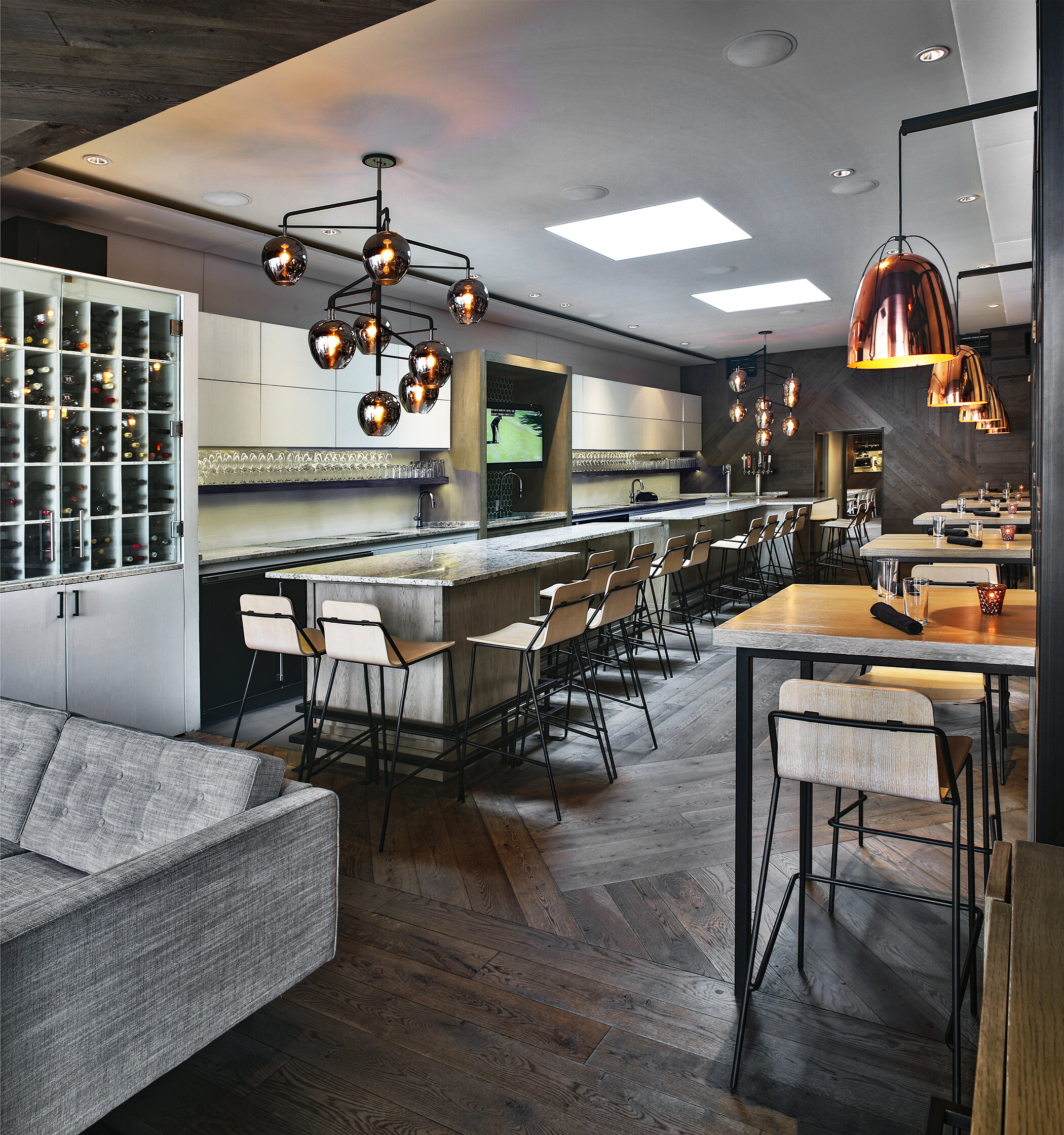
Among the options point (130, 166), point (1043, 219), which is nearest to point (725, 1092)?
point (1043, 219)

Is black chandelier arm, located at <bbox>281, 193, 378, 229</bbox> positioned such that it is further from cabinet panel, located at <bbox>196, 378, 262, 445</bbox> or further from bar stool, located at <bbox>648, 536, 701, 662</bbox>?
bar stool, located at <bbox>648, 536, 701, 662</bbox>

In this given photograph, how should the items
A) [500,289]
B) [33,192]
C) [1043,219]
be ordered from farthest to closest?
1. [500,289]
2. [33,192]
3. [1043,219]

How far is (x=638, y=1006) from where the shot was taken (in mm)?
2152

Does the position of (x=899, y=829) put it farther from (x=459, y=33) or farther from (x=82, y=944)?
(x=459, y=33)

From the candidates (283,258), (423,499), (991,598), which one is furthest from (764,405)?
(991,598)

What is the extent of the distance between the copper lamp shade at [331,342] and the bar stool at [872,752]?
7.84 feet

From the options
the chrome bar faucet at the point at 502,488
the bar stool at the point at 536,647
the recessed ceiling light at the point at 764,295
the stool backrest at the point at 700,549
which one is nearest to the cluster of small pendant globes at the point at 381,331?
the bar stool at the point at 536,647

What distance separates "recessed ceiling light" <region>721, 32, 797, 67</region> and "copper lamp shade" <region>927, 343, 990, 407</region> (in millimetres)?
1589

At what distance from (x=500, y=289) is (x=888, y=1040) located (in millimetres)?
6269

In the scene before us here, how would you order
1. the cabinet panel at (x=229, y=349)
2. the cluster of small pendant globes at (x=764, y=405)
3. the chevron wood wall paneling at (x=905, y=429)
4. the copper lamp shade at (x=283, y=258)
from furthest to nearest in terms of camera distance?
the chevron wood wall paneling at (x=905, y=429) < the cluster of small pendant globes at (x=764, y=405) < the cabinet panel at (x=229, y=349) < the copper lamp shade at (x=283, y=258)

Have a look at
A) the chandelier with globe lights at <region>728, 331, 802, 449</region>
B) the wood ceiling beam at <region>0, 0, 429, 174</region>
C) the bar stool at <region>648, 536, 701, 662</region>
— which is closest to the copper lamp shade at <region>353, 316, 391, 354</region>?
the wood ceiling beam at <region>0, 0, 429, 174</region>

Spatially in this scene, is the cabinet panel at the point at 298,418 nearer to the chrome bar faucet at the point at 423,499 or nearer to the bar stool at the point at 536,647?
the chrome bar faucet at the point at 423,499

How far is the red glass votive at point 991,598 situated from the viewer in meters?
2.32

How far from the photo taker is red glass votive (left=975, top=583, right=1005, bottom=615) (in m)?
2.32
